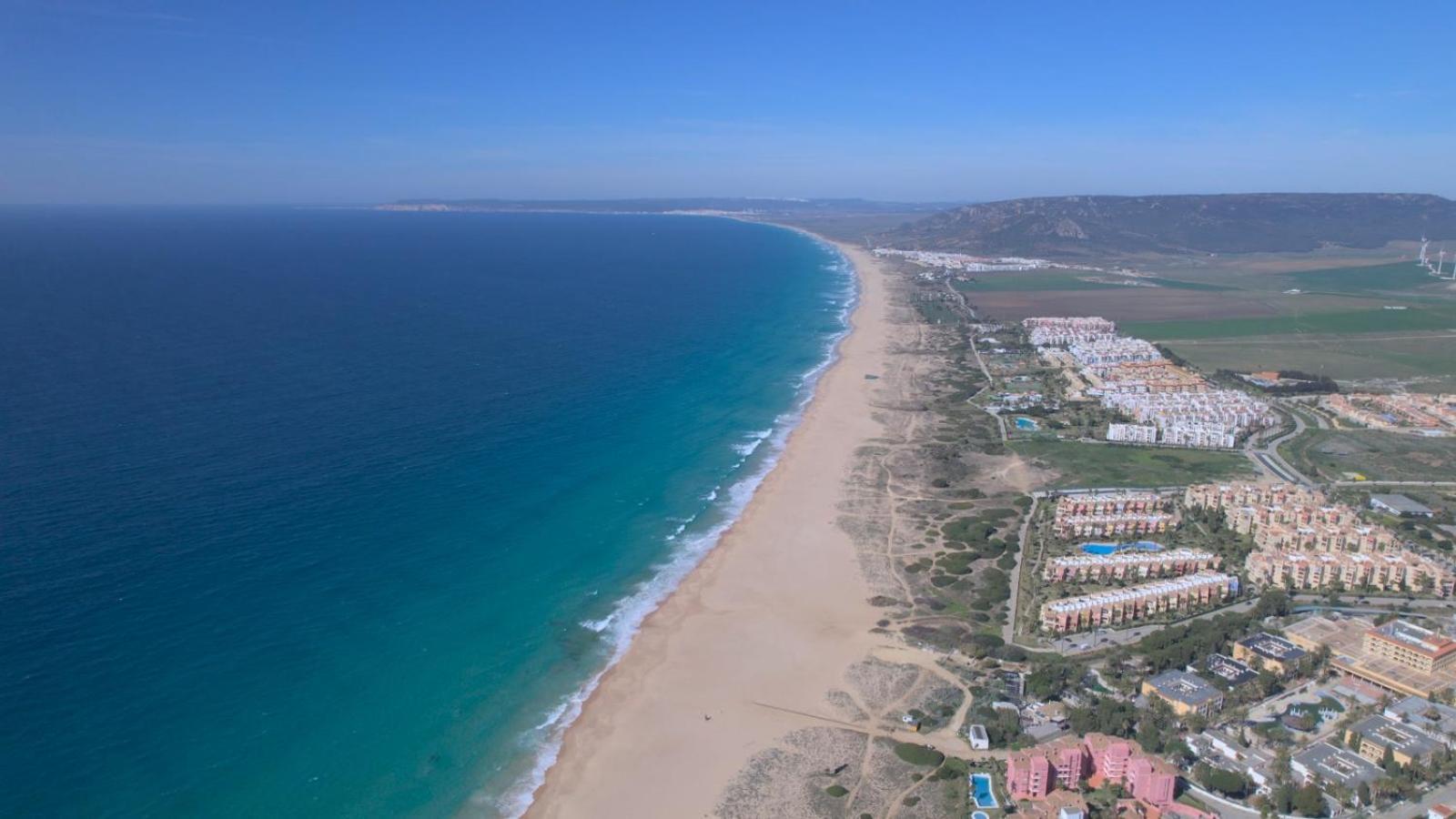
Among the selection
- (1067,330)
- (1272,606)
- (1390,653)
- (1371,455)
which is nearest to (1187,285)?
(1067,330)

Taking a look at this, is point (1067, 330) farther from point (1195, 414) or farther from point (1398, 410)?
point (1195, 414)

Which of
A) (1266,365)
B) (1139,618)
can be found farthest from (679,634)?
(1266,365)

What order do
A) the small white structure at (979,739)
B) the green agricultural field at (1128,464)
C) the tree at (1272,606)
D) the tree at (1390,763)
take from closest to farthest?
1. the tree at (1390,763)
2. the small white structure at (979,739)
3. the tree at (1272,606)
4. the green agricultural field at (1128,464)

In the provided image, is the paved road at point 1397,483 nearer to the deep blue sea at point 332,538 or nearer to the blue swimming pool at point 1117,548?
the blue swimming pool at point 1117,548

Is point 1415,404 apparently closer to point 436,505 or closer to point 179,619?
point 436,505

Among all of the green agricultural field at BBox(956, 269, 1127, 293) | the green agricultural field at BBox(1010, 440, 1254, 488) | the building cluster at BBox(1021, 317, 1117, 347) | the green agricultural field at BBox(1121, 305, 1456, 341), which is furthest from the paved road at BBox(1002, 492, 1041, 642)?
the green agricultural field at BBox(956, 269, 1127, 293)

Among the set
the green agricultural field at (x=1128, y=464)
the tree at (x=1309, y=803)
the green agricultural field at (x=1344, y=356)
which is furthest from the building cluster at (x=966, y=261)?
the tree at (x=1309, y=803)
